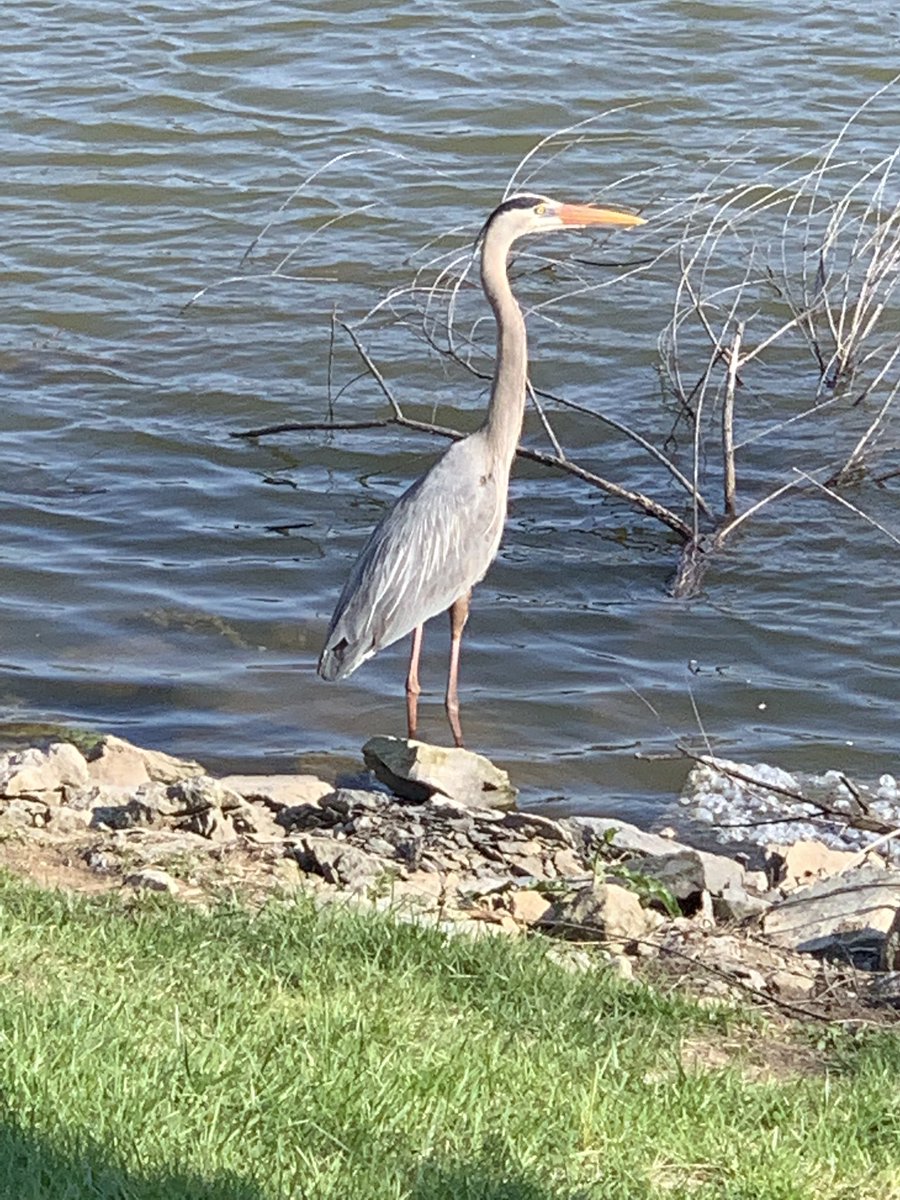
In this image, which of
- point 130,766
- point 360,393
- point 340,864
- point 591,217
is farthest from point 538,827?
point 360,393

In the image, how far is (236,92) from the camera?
17438mm

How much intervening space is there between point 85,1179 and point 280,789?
3.97 meters

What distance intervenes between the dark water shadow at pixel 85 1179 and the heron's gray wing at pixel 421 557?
16.6 feet

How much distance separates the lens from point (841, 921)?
241 inches

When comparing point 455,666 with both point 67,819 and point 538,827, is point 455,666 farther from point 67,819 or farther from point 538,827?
point 67,819

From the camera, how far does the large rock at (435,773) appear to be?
300 inches

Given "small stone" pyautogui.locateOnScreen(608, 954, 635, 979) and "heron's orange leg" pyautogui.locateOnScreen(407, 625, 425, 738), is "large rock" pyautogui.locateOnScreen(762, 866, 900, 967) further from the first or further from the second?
"heron's orange leg" pyautogui.locateOnScreen(407, 625, 425, 738)

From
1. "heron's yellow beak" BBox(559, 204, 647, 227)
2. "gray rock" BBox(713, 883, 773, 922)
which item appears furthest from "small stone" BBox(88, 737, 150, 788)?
"heron's yellow beak" BBox(559, 204, 647, 227)

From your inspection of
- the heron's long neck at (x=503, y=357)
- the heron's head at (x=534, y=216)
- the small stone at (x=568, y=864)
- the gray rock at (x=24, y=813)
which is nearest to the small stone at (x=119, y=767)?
the gray rock at (x=24, y=813)


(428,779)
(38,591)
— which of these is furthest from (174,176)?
(428,779)

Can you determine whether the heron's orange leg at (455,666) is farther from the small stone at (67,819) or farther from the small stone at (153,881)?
the small stone at (153,881)

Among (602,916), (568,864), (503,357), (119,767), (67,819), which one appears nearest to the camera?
(602,916)

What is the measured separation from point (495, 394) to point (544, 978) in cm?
447

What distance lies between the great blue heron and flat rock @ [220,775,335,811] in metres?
1.01
